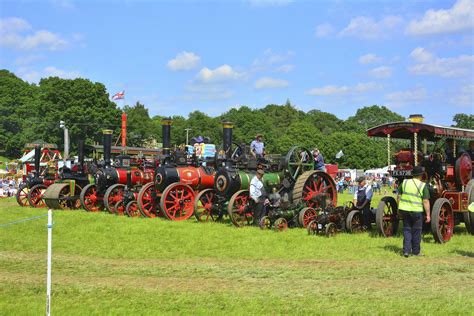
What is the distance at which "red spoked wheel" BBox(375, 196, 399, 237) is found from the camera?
10.4 m

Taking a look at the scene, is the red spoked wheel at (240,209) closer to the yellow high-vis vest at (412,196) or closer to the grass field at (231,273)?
the grass field at (231,273)

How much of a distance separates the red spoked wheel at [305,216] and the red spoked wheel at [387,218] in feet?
5.61

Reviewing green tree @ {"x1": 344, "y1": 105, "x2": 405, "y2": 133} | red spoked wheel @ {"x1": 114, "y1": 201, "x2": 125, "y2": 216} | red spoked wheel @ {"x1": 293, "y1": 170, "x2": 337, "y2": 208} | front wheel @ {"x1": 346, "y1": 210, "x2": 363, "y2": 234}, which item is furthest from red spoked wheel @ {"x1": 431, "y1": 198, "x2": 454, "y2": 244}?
green tree @ {"x1": 344, "y1": 105, "x2": 405, "y2": 133}

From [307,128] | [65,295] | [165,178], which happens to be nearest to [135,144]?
[307,128]

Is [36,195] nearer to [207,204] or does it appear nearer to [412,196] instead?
[207,204]

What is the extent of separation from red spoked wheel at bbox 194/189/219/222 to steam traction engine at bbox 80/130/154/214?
10.5 feet

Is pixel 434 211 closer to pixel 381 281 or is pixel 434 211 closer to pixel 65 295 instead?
pixel 381 281

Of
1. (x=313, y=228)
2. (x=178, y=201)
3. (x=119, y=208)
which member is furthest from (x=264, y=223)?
(x=119, y=208)

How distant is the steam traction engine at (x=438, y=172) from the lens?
10.2 meters

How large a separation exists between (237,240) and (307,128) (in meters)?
59.1

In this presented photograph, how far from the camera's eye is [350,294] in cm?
607

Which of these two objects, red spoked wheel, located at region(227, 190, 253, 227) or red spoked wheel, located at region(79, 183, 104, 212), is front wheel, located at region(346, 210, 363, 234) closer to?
red spoked wheel, located at region(227, 190, 253, 227)

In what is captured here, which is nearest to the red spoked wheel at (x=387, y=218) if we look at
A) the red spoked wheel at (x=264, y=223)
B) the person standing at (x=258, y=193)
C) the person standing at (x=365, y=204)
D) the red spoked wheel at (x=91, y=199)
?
the person standing at (x=365, y=204)

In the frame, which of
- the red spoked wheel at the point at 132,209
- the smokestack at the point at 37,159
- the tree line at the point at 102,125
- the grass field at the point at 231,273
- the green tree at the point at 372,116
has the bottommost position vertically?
the grass field at the point at 231,273
